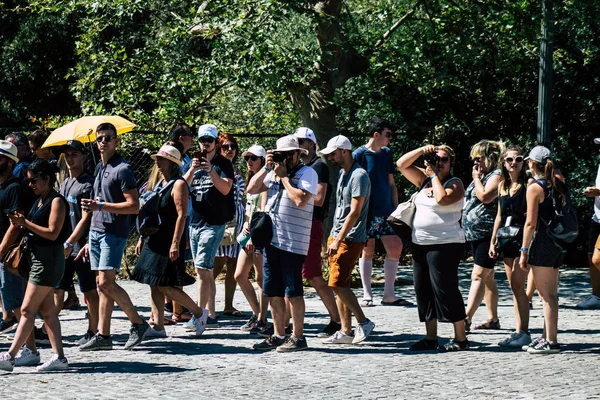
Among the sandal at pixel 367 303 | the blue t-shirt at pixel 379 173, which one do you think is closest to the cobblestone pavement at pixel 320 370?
the sandal at pixel 367 303

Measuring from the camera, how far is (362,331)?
909 centimetres

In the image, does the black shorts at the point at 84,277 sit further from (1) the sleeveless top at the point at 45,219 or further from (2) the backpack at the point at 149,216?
(1) the sleeveless top at the point at 45,219

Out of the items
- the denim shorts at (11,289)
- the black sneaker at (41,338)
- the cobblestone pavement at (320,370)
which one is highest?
the denim shorts at (11,289)

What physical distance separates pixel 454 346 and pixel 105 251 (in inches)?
116

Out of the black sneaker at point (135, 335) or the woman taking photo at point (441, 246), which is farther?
the black sneaker at point (135, 335)

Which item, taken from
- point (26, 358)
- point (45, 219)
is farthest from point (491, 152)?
point (26, 358)

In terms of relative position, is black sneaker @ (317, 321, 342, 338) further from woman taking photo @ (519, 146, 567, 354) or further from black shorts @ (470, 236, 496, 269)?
woman taking photo @ (519, 146, 567, 354)

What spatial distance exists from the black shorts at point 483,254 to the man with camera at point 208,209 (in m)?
2.31

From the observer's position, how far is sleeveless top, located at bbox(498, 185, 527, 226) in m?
9.11

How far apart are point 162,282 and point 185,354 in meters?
0.78

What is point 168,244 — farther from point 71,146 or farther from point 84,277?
point 71,146

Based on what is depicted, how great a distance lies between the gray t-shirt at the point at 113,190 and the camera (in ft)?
28.2

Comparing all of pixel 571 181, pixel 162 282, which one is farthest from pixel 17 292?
pixel 571 181

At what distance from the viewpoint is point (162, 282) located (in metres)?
9.07
